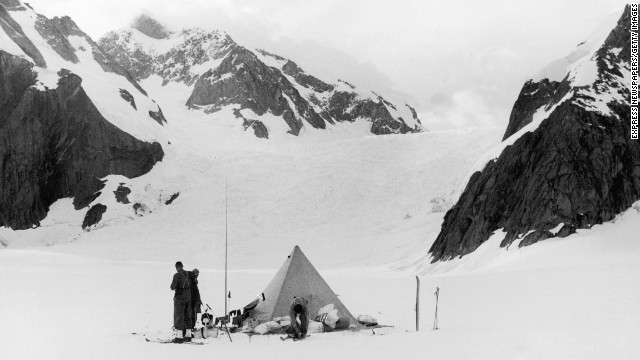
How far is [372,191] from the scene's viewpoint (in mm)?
57062

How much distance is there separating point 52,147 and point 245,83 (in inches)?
2790

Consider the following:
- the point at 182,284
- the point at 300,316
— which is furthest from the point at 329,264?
the point at 182,284

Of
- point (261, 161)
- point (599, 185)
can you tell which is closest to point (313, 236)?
point (261, 161)

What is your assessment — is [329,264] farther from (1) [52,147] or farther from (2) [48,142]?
(2) [48,142]

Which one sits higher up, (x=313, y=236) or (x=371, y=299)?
(x=313, y=236)

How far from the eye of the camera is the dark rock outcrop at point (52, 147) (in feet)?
200

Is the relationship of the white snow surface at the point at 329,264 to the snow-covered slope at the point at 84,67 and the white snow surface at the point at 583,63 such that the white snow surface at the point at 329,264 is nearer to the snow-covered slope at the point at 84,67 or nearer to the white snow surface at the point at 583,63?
the white snow surface at the point at 583,63

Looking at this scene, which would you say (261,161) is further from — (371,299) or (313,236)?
(371,299)

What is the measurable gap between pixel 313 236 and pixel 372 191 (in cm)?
901

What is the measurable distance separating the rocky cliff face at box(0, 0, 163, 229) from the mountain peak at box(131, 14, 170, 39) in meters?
113

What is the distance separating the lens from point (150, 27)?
617ft

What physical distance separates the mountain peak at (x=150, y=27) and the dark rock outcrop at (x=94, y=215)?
12942 centimetres

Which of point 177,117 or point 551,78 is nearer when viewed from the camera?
point 551,78

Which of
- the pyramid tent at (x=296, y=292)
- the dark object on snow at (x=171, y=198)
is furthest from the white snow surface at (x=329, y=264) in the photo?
the pyramid tent at (x=296, y=292)
